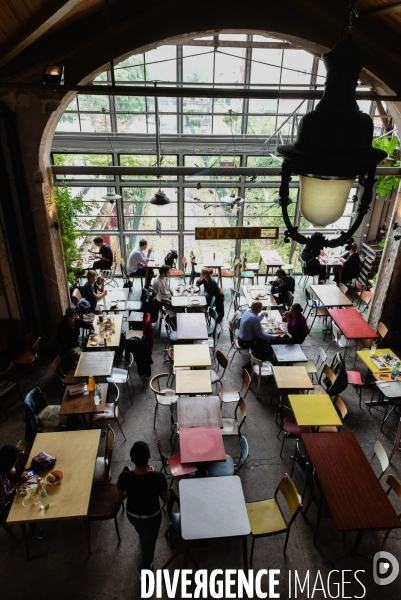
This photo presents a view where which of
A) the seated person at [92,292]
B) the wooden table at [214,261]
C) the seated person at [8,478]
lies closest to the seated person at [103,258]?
the seated person at [92,292]

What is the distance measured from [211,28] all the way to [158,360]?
19.4 feet

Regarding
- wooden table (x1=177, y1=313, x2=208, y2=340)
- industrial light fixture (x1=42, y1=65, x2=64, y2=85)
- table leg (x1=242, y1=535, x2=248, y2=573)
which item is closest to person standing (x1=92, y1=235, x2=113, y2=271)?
wooden table (x1=177, y1=313, x2=208, y2=340)

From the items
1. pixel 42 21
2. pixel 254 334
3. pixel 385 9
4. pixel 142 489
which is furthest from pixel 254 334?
pixel 42 21

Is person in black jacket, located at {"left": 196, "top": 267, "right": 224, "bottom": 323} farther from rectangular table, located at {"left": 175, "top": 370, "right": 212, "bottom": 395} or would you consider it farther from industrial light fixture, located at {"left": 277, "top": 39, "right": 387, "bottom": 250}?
industrial light fixture, located at {"left": 277, "top": 39, "right": 387, "bottom": 250}

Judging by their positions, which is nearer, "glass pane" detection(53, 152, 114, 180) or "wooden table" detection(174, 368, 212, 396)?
"wooden table" detection(174, 368, 212, 396)

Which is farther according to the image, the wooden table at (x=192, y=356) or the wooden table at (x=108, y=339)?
→ the wooden table at (x=108, y=339)

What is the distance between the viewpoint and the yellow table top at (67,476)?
4266mm

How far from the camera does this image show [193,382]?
625 cm

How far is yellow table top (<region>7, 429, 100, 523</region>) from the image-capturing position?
14.0 feet

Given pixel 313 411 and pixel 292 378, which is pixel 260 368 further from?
pixel 313 411

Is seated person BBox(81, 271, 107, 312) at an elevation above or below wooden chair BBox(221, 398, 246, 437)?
above

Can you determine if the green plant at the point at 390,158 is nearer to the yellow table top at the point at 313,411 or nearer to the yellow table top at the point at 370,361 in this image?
the yellow table top at the point at 370,361

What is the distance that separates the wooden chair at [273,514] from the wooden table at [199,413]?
43.3 inches

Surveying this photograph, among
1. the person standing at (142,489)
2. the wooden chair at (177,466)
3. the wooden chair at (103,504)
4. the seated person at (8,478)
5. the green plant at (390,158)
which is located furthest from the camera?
the green plant at (390,158)
